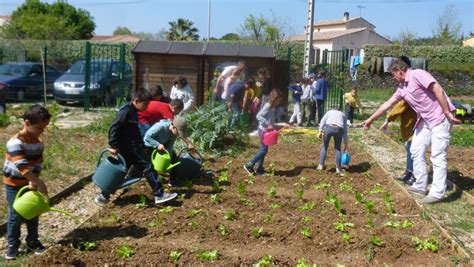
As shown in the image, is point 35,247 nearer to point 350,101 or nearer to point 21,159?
point 21,159

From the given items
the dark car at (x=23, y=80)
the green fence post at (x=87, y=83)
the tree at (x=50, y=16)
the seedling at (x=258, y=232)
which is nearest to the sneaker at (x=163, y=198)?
the seedling at (x=258, y=232)

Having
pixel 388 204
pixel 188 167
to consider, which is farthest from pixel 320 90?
pixel 388 204

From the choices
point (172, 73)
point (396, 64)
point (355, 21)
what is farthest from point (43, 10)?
point (396, 64)

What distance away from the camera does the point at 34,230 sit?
547 centimetres

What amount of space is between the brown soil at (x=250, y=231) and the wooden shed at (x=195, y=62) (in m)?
7.85

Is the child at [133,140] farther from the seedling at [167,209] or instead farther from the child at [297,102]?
the child at [297,102]

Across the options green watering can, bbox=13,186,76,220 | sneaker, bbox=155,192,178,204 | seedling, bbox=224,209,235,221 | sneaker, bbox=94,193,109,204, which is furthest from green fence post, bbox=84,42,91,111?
green watering can, bbox=13,186,76,220

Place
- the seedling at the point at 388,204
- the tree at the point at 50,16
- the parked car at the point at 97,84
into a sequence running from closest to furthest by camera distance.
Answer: the seedling at the point at 388,204 → the parked car at the point at 97,84 → the tree at the point at 50,16

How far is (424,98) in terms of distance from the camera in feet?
25.4

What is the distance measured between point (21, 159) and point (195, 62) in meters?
11.7

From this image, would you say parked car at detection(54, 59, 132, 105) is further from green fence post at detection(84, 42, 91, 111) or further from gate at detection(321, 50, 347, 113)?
gate at detection(321, 50, 347, 113)

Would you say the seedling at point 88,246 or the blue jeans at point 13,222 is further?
the seedling at point 88,246

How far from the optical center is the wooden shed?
16.2 metres

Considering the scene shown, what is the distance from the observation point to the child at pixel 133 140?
7.00m
